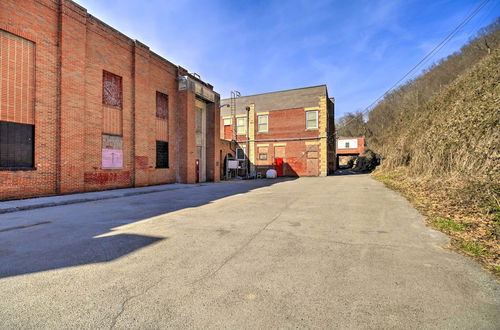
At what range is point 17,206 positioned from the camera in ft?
25.3

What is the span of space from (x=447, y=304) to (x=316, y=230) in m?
2.78

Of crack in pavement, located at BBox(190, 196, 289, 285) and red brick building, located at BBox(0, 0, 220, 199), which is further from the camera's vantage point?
red brick building, located at BBox(0, 0, 220, 199)

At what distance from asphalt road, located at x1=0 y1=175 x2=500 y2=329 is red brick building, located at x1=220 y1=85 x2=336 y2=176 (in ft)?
74.6

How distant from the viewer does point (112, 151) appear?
42.9 ft

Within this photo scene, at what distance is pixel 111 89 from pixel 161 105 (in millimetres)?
4040

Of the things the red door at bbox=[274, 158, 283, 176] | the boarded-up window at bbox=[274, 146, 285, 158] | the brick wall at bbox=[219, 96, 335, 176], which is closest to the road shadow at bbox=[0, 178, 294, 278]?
the brick wall at bbox=[219, 96, 335, 176]

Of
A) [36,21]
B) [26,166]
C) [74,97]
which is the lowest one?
[26,166]

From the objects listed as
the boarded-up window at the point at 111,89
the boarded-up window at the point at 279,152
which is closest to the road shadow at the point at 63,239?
the boarded-up window at the point at 111,89

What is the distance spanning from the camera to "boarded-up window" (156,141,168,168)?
16.5 m

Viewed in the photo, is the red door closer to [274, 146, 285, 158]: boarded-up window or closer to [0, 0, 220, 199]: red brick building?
[274, 146, 285, 158]: boarded-up window

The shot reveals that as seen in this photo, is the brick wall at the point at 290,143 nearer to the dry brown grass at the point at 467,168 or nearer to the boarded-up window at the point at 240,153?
the boarded-up window at the point at 240,153

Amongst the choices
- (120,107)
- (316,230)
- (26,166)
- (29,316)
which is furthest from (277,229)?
(120,107)

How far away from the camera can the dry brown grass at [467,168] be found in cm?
468

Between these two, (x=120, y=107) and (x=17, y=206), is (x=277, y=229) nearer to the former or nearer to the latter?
(x=17, y=206)
